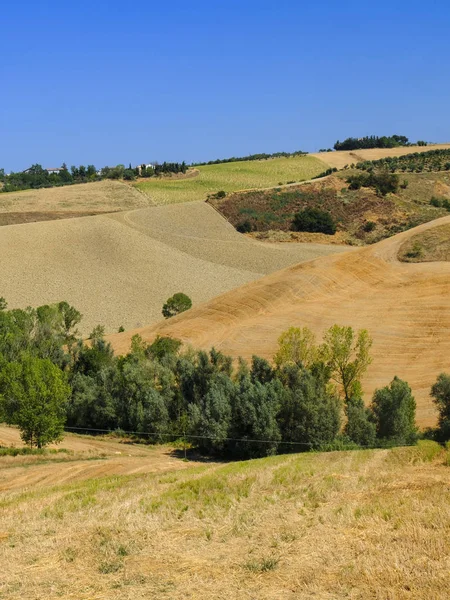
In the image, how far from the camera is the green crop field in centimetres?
12649

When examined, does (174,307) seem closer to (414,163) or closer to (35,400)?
(35,400)

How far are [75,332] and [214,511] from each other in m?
43.1

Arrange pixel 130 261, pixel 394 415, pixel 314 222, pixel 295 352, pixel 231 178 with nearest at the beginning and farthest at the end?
pixel 394 415
pixel 295 352
pixel 130 261
pixel 314 222
pixel 231 178

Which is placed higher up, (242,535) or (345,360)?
(345,360)

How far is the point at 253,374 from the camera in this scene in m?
39.8

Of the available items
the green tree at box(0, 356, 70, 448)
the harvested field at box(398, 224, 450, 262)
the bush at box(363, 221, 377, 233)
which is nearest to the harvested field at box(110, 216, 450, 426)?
the harvested field at box(398, 224, 450, 262)

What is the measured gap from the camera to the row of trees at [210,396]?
34188 millimetres

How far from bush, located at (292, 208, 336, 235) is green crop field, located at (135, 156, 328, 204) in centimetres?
2323

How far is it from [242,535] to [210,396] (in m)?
19.4

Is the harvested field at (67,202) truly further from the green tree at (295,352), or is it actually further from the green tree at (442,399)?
the green tree at (442,399)

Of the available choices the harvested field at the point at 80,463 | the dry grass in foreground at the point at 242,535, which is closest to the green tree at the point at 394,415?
the harvested field at the point at 80,463

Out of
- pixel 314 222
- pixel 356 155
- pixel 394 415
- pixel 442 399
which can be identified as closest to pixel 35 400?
pixel 394 415

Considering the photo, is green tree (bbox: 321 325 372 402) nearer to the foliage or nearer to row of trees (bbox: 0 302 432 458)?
row of trees (bbox: 0 302 432 458)

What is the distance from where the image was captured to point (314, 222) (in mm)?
102125
